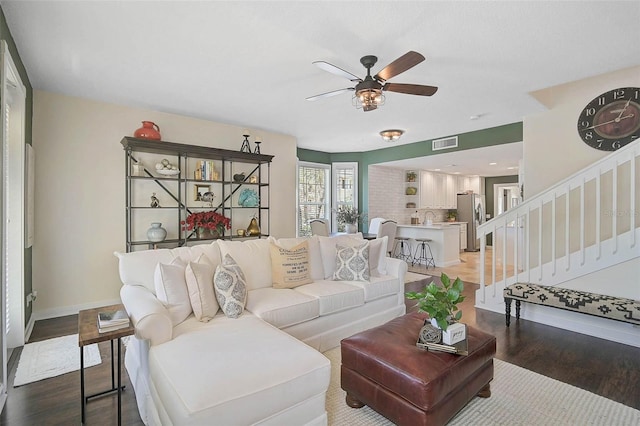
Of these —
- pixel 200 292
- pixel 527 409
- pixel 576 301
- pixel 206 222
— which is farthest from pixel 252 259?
pixel 576 301

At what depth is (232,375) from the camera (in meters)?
1.47

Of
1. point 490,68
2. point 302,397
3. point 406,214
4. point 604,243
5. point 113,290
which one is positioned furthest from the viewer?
point 406,214

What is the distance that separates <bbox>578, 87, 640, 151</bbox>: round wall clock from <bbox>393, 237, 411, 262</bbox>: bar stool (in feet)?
13.7

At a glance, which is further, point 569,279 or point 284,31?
point 569,279

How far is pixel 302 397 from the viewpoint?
1.57m

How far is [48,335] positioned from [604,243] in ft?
18.9

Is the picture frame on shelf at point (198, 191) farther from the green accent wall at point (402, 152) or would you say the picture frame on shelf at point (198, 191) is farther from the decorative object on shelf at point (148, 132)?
the green accent wall at point (402, 152)

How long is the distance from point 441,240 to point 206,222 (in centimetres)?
488

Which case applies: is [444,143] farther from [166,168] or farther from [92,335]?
[92,335]

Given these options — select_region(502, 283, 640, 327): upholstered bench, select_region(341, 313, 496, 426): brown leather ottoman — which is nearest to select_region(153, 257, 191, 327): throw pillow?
select_region(341, 313, 496, 426): brown leather ottoman

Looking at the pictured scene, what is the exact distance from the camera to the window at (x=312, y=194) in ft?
23.3

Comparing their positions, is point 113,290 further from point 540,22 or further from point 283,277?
point 540,22

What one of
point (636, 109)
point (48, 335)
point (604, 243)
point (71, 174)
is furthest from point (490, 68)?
point (48, 335)

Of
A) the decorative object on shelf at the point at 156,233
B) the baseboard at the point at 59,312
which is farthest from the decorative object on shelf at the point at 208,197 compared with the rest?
the baseboard at the point at 59,312
